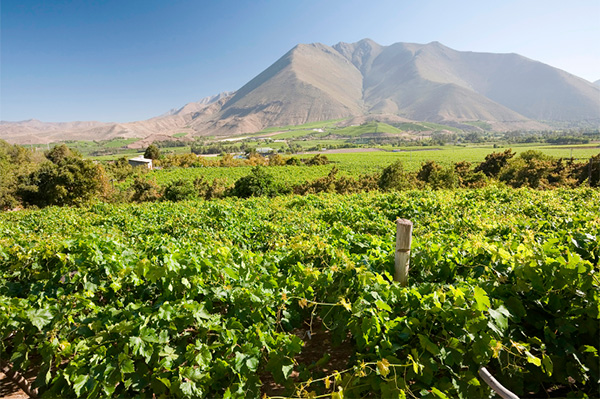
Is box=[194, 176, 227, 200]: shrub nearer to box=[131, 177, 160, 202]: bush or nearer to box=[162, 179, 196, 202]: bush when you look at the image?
box=[162, 179, 196, 202]: bush

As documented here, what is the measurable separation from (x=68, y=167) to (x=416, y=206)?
34.2 metres

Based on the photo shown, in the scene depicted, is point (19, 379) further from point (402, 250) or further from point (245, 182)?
point (245, 182)

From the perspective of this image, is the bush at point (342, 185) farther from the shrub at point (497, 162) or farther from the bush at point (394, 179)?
the shrub at point (497, 162)

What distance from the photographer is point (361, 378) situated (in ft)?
8.20

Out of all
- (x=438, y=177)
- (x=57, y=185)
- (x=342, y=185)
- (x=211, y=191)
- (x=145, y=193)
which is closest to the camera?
(x=57, y=185)

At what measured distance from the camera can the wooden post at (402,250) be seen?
10.6 feet

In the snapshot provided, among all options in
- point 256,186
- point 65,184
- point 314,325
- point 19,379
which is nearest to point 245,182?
point 256,186

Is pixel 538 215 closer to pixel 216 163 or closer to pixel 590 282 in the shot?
pixel 590 282

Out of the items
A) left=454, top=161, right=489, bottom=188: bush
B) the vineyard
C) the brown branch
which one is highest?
the vineyard

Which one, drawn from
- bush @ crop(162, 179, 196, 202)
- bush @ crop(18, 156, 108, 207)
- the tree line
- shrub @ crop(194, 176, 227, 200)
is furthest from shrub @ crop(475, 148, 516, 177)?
bush @ crop(18, 156, 108, 207)

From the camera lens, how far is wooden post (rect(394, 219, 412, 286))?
322 centimetres

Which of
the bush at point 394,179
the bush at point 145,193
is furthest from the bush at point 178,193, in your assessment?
the bush at point 394,179

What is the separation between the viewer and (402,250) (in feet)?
11.0

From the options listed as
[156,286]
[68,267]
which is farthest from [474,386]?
[68,267]
